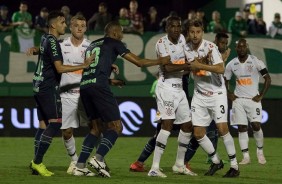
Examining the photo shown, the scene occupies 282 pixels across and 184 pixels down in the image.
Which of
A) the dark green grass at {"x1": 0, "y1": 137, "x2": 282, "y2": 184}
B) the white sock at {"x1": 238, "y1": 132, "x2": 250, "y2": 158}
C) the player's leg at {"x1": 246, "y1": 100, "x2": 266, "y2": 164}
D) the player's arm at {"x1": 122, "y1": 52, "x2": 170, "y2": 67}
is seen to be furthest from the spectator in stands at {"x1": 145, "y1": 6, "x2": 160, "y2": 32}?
the player's arm at {"x1": 122, "y1": 52, "x2": 170, "y2": 67}

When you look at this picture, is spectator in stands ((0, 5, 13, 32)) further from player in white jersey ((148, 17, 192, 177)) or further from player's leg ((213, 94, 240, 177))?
player's leg ((213, 94, 240, 177))

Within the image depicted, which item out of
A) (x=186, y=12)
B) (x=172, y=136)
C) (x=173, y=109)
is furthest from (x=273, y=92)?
(x=173, y=109)

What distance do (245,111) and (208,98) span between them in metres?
2.98

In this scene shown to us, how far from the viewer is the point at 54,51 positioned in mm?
12422

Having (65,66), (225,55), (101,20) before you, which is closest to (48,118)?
(65,66)

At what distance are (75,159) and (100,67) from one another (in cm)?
176

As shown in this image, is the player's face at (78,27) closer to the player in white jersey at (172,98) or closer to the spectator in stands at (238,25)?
the player in white jersey at (172,98)

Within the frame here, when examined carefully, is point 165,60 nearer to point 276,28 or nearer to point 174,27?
point 174,27

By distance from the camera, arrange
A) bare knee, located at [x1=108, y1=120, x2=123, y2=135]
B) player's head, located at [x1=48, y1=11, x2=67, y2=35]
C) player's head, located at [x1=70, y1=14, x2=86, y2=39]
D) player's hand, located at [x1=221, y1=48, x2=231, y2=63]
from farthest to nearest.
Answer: player's hand, located at [x1=221, y1=48, x2=231, y2=63], player's head, located at [x1=70, y1=14, x2=86, y2=39], player's head, located at [x1=48, y1=11, x2=67, y2=35], bare knee, located at [x1=108, y1=120, x2=123, y2=135]

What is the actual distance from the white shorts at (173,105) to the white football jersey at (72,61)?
119 cm

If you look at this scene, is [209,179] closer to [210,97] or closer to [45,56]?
[210,97]

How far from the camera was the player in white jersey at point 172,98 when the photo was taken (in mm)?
12891

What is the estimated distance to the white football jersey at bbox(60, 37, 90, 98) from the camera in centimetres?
1348

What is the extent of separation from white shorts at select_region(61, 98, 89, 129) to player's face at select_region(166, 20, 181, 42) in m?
1.64
